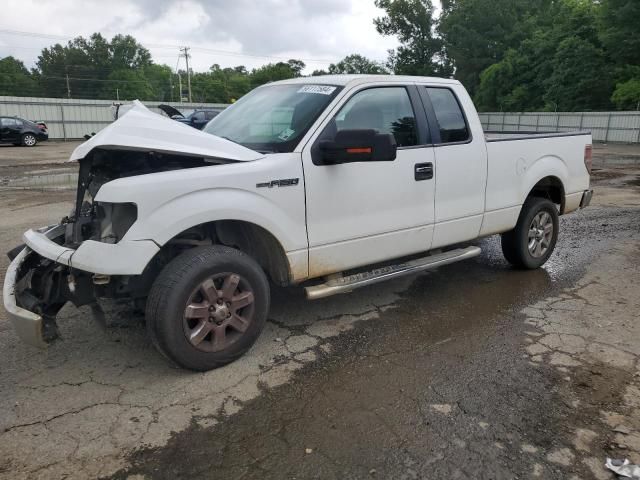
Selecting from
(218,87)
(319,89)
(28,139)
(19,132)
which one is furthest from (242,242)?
(218,87)

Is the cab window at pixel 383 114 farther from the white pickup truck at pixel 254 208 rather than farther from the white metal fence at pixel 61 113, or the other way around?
the white metal fence at pixel 61 113

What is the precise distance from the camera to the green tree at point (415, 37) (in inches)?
2591

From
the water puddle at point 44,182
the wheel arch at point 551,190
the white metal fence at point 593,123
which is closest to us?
the wheel arch at point 551,190

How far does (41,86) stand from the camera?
8619 centimetres

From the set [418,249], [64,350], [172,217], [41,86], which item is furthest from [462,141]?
[41,86]

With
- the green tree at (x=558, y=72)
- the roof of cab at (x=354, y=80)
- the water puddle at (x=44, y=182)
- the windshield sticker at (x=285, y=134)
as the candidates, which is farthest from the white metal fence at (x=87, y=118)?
the windshield sticker at (x=285, y=134)

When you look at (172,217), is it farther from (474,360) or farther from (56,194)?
(56,194)

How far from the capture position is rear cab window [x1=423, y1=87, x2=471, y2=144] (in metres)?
4.53

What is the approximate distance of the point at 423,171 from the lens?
428cm

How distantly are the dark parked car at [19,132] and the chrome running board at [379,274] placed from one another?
25.4m

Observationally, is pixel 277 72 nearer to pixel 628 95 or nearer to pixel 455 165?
pixel 628 95

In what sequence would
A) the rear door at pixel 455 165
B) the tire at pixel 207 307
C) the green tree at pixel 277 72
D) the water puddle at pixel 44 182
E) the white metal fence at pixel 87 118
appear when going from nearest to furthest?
the tire at pixel 207 307, the rear door at pixel 455 165, the water puddle at pixel 44 182, the white metal fence at pixel 87 118, the green tree at pixel 277 72

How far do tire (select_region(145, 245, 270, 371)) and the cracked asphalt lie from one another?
0.20 metres

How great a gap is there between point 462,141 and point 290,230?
195 cm
